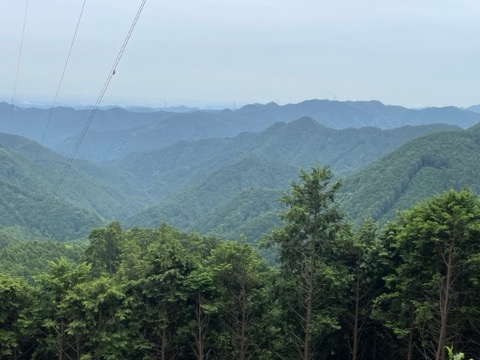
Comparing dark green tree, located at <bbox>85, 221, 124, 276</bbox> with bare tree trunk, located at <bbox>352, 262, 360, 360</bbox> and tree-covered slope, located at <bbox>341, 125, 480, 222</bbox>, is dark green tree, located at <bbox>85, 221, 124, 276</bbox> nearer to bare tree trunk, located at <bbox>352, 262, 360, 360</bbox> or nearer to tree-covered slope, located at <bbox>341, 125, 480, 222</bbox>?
bare tree trunk, located at <bbox>352, 262, 360, 360</bbox>

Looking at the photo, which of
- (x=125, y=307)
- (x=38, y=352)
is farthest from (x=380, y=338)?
(x=38, y=352)

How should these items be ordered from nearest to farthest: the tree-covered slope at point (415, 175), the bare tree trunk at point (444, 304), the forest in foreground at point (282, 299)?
1. the bare tree trunk at point (444, 304)
2. the forest in foreground at point (282, 299)
3. the tree-covered slope at point (415, 175)

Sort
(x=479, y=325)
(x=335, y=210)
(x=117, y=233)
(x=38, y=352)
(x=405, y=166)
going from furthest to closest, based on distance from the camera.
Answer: (x=405, y=166)
(x=117, y=233)
(x=38, y=352)
(x=335, y=210)
(x=479, y=325)

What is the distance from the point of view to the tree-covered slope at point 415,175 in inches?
5059

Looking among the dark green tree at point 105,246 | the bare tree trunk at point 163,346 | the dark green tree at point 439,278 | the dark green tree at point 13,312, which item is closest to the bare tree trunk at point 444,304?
the dark green tree at point 439,278

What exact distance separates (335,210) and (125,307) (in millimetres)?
11446

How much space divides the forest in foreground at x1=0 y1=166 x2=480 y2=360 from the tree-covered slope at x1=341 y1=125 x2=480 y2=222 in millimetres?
99609

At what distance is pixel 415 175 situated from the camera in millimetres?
142125

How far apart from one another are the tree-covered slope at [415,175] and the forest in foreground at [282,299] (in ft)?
327

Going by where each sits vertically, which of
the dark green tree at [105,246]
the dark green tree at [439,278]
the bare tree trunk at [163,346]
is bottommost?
the bare tree trunk at [163,346]

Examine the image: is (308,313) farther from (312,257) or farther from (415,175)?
(415,175)

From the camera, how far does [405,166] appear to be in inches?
5812

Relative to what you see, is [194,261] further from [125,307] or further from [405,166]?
[405,166]

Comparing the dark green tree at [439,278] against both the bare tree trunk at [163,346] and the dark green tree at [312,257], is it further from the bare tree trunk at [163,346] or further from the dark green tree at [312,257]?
the bare tree trunk at [163,346]
